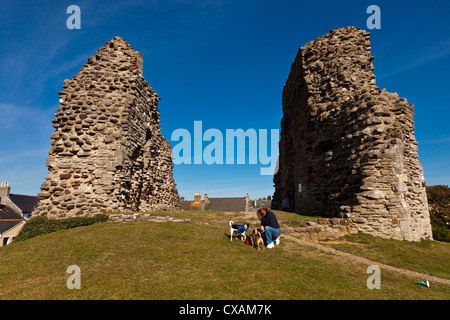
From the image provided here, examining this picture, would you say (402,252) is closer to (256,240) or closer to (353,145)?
(256,240)

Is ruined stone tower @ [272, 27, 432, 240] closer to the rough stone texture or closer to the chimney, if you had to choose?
the rough stone texture

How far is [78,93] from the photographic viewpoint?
1295 centimetres

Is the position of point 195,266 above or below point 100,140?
below

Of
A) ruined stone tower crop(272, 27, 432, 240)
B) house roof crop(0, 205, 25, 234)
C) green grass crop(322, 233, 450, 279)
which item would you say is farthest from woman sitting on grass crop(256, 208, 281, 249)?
house roof crop(0, 205, 25, 234)

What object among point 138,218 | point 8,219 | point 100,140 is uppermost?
point 100,140

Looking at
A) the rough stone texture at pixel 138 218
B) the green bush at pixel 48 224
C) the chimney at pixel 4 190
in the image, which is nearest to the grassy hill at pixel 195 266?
the green bush at pixel 48 224

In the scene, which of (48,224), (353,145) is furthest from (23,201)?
(353,145)

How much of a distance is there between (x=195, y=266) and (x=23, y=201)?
54.6 m

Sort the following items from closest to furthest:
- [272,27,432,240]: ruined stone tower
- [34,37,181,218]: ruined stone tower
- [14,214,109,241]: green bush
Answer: [14,214,109,241]: green bush < [272,27,432,240]: ruined stone tower < [34,37,181,218]: ruined stone tower

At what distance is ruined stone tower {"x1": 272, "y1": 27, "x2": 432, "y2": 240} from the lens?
34.0 ft

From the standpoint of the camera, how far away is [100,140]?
1245cm

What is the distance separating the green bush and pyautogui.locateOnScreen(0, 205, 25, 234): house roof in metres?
25.7

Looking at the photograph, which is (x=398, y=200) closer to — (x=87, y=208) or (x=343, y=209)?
(x=343, y=209)

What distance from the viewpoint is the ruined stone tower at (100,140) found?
11.6m
